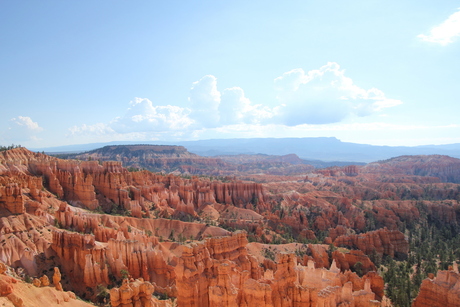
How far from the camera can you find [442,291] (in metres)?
25.4

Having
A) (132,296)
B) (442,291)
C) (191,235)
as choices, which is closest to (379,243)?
(442,291)

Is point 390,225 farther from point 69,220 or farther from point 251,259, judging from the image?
point 69,220

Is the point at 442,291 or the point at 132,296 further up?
the point at 132,296

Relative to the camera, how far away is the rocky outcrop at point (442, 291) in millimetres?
24469

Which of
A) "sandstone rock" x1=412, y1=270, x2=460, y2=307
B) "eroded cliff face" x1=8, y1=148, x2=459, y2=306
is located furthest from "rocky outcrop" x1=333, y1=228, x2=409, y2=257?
"sandstone rock" x1=412, y1=270, x2=460, y2=307

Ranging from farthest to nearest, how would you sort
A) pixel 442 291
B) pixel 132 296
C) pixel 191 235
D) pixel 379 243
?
pixel 191 235, pixel 379 243, pixel 442 291, pixel 132 296

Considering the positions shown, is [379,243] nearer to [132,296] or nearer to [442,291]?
[442,291]

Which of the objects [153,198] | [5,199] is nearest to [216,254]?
[5,199]

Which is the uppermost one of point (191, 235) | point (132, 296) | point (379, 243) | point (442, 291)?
point (132, 296)

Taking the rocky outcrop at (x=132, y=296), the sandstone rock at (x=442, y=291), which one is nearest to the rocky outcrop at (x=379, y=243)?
the sandstone rock at (x=442, y=291)

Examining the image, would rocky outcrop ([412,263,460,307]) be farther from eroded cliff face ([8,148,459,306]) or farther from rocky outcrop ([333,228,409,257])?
rocky outcrop ([333,228,409,257])

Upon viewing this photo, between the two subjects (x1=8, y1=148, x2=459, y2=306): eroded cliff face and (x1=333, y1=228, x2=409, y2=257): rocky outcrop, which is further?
(x1=333, y1=228, x2=409, y2=257): rocky outcrop

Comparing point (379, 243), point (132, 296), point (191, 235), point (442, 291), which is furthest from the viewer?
point (191, 235)

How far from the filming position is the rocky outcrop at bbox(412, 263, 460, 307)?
24.5m
